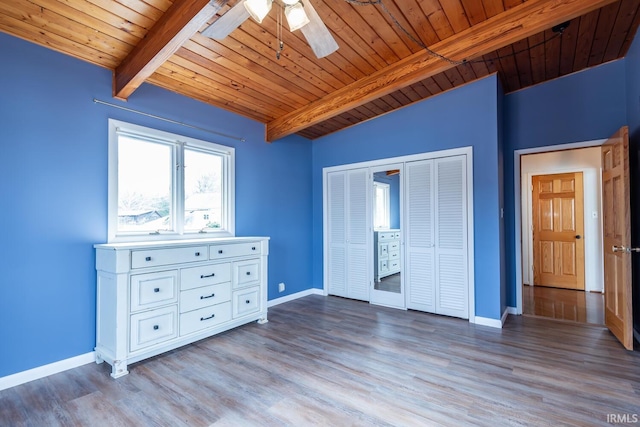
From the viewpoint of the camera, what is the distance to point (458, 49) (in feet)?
9.08

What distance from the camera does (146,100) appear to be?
304 cm

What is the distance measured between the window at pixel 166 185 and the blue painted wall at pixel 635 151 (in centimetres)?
432

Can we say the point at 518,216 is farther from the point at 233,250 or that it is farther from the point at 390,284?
the point at 233,250

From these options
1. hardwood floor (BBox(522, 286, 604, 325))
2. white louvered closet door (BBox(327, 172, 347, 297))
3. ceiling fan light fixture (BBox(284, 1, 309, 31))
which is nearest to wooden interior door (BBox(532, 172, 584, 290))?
hardwood floor (BBox(522, 286, 604, 325))

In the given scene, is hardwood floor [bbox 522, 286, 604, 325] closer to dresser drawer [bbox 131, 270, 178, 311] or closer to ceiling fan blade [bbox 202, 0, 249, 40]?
dresser drawer [bbox 131, 270, 178, 311]

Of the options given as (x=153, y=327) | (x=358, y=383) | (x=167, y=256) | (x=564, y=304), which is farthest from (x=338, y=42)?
(x=564, y=304)

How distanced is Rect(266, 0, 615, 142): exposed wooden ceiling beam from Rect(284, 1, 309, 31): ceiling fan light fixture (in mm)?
1624

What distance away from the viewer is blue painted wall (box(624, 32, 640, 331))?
9.75ft

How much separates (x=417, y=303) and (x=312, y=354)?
6.00ft

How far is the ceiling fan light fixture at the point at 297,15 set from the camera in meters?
1.72

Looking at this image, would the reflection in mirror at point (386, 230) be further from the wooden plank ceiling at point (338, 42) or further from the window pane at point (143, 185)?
the window pane at point (143, 185)

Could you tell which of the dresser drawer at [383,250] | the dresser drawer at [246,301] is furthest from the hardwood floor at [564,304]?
the dresser drawer at [246,301]

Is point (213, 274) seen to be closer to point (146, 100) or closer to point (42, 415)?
point (42, 415)

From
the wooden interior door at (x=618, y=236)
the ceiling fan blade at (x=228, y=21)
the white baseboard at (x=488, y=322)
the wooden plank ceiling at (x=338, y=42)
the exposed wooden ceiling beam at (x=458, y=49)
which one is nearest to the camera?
the ceiling fan blade at (x=228, y=21)
